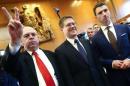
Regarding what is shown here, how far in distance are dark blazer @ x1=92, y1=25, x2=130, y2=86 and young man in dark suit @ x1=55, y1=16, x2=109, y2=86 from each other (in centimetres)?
15

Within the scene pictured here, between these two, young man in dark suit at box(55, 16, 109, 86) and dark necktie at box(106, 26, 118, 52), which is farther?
dark necktie at box(106, 26, 118, 52)

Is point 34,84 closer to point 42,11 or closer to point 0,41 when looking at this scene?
point 0,41

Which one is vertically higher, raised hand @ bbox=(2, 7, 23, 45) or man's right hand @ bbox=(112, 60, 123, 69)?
raised hand @ bbox=(2, 7, 23, 45)

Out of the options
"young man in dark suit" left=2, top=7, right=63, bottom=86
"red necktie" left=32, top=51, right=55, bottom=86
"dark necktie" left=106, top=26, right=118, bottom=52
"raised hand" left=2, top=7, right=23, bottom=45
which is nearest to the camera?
"raised hand" left=2, top=7, right=23, bottom=45

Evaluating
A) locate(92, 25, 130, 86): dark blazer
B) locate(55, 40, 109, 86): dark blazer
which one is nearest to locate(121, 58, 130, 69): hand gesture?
locate(92, 25, 130, 86): dark blazer

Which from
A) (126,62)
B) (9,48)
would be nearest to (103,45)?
(126,62)

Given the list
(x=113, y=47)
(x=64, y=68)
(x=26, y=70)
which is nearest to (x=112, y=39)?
(x=113, y=47)

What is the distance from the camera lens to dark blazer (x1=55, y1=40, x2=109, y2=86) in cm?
330

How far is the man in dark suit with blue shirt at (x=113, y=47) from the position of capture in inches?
136

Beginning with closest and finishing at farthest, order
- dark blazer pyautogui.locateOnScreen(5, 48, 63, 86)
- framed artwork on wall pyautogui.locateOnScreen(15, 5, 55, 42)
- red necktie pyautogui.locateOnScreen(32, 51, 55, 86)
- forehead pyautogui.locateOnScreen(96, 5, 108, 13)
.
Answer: dark blazer pyautogui.locateOnScreen(5, 48, 63, 86)
red necktie pyautogui.locateOnScreen(32, 51, 55, 86)
forehead pyautogui.locateOnScreen(96, 5, 108, 13)
framed artwork on wall pyautogui.locateOnScreen(15, 5, 55, 42)

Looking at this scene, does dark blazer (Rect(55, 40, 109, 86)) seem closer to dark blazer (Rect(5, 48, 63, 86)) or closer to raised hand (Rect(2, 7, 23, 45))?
dark blazer (Rect(5, 48, 63, 86))

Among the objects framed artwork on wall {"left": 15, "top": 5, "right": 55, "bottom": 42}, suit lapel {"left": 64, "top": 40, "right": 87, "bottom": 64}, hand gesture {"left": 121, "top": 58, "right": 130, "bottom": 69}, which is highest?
framed artwork on wall {"left": 15, "top": 5, "right": 55, "bottom": 42}

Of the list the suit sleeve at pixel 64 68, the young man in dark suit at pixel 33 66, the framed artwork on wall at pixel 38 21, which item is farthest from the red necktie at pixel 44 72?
the framed artwork on wall at pixel 38 21

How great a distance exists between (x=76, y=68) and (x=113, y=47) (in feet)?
1.83
